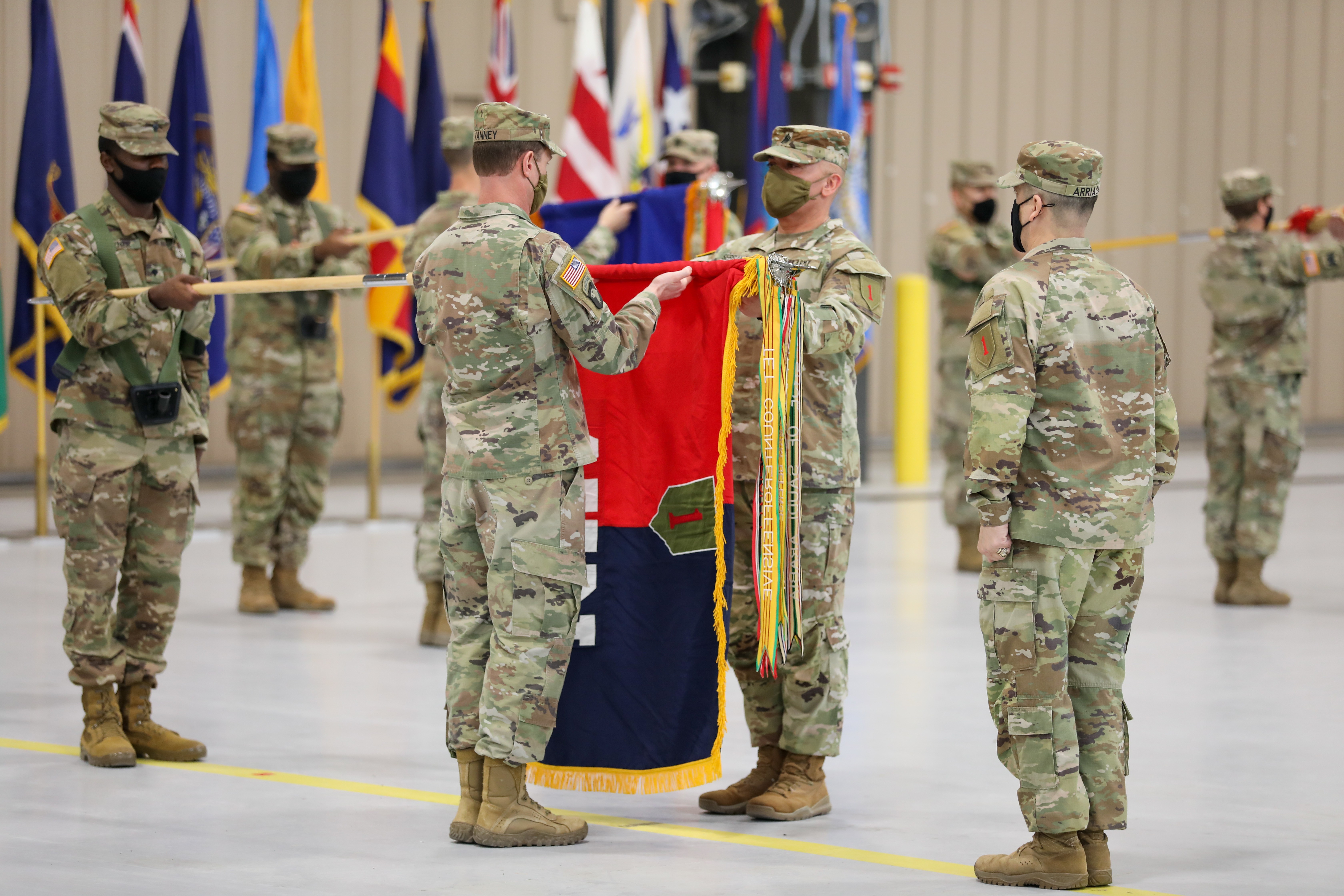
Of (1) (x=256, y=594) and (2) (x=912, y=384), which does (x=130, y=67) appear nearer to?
(1) (x=256, y=594)

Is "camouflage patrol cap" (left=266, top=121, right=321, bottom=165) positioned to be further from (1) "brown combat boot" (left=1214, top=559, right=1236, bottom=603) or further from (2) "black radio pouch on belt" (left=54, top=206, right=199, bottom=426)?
(1) "brown combat boot" (left=1214, top=559, right=1236, bottom=603)

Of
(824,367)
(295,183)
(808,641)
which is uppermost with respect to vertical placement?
(295,183)

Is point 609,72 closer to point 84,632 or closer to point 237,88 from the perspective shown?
point 237,88

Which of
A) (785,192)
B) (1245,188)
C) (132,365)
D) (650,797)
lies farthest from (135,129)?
(1245,188)

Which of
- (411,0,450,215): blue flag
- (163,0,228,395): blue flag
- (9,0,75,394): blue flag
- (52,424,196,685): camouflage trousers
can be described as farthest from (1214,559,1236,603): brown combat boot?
(9,0,75,394): blue flag

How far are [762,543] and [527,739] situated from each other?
0.73m

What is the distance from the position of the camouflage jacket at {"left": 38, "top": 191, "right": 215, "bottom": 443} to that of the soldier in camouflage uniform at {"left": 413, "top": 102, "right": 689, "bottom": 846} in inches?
46.0

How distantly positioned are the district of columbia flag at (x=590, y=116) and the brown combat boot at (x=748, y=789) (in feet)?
20.6

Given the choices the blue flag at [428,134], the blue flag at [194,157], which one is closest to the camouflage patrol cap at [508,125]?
the blue flag at [194,157]

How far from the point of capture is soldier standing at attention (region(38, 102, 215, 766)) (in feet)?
15.2

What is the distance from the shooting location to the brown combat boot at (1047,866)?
139 inches

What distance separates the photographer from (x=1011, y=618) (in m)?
3.51

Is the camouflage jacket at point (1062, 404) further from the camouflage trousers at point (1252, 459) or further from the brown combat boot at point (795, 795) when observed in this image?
the camouflage trousers at point (1252, 459)

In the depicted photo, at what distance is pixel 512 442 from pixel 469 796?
88cm
